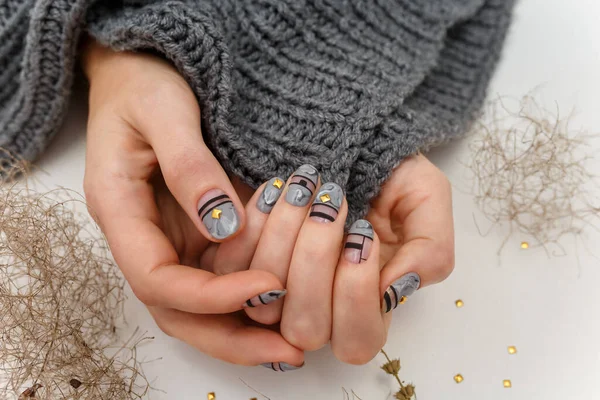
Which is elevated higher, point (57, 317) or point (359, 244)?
point (359, 244)

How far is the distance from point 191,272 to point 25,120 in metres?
0.43

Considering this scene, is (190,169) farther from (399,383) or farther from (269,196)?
(399,383)

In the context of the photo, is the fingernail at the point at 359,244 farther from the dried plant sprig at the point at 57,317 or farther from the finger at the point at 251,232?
the dried plant sprig at the point at 57,317

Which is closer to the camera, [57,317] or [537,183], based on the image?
[57,317]

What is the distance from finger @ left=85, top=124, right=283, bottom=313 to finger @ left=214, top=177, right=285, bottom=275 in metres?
0.04

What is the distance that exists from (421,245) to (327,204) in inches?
5.5

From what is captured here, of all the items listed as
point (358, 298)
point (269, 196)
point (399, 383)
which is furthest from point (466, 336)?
point (269, 196)

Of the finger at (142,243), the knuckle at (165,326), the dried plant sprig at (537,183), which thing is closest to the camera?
the finger at (142,243)

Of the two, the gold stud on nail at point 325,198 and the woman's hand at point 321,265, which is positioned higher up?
the gold stud on nail at point 325,198

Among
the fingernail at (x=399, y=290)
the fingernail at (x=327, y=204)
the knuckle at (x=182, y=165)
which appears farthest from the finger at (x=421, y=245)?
the knuckle at (x=182, y=165)

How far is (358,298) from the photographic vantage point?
54 centimetres

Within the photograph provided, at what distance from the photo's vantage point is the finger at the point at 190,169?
543mm

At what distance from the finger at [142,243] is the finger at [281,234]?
27 mm

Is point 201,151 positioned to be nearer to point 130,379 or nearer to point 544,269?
point 130,379
